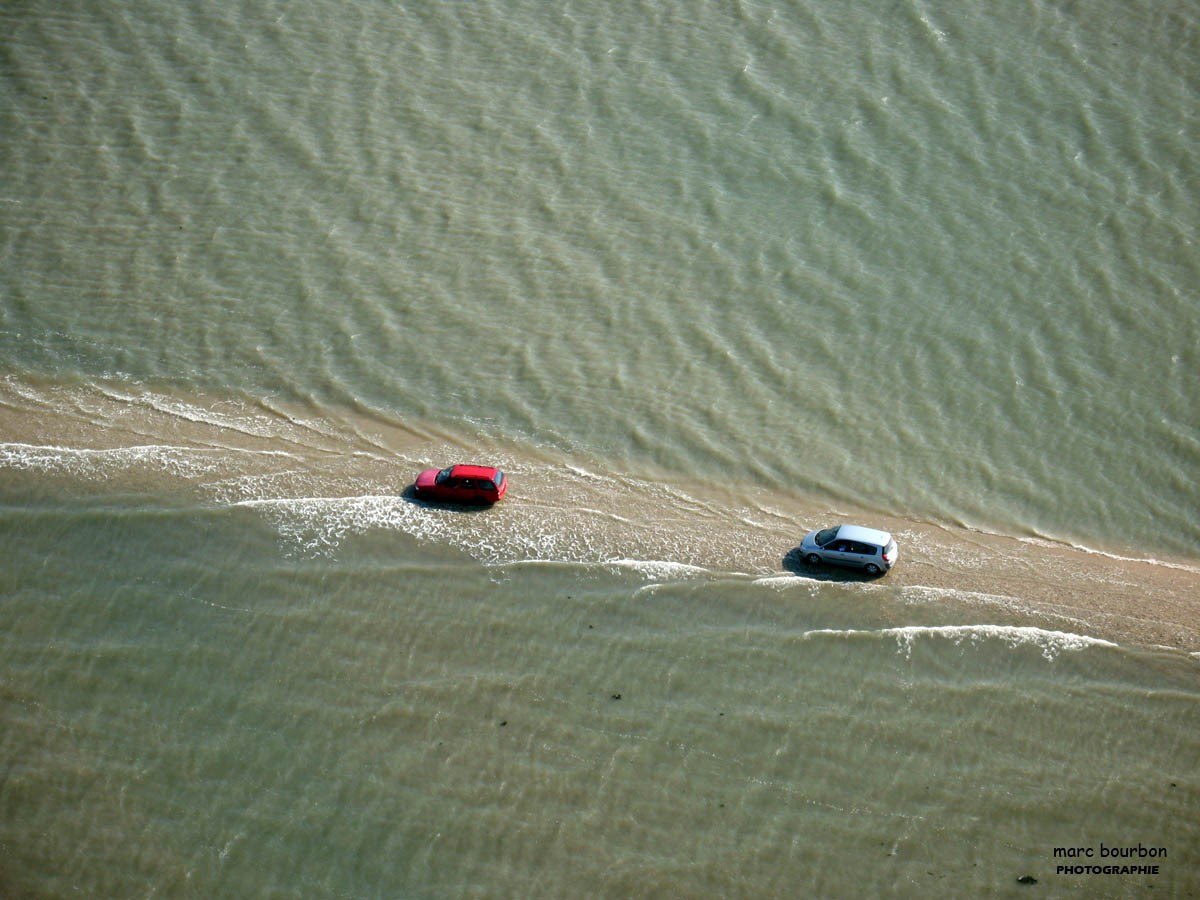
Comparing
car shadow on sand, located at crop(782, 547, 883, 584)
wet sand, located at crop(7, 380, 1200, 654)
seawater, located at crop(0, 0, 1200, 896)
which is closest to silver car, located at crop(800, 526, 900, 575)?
car shadow on sand, located at crop(782, 547, 883, 584)

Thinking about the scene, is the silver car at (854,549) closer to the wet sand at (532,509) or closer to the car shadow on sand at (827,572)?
the car shadow on sand at (827,572)

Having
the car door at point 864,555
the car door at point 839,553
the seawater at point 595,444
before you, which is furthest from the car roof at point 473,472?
the car door at point 864,555

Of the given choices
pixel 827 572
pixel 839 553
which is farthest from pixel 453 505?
pixel 839 553

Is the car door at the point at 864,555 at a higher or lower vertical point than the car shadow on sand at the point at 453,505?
higher

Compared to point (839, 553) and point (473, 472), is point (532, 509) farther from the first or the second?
point (839, 553)

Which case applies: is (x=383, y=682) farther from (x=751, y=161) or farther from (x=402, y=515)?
(x=751, y=161)

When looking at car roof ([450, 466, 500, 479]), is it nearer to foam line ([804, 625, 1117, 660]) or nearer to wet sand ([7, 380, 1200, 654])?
wet sand ([7, 380, 1200, 654])
